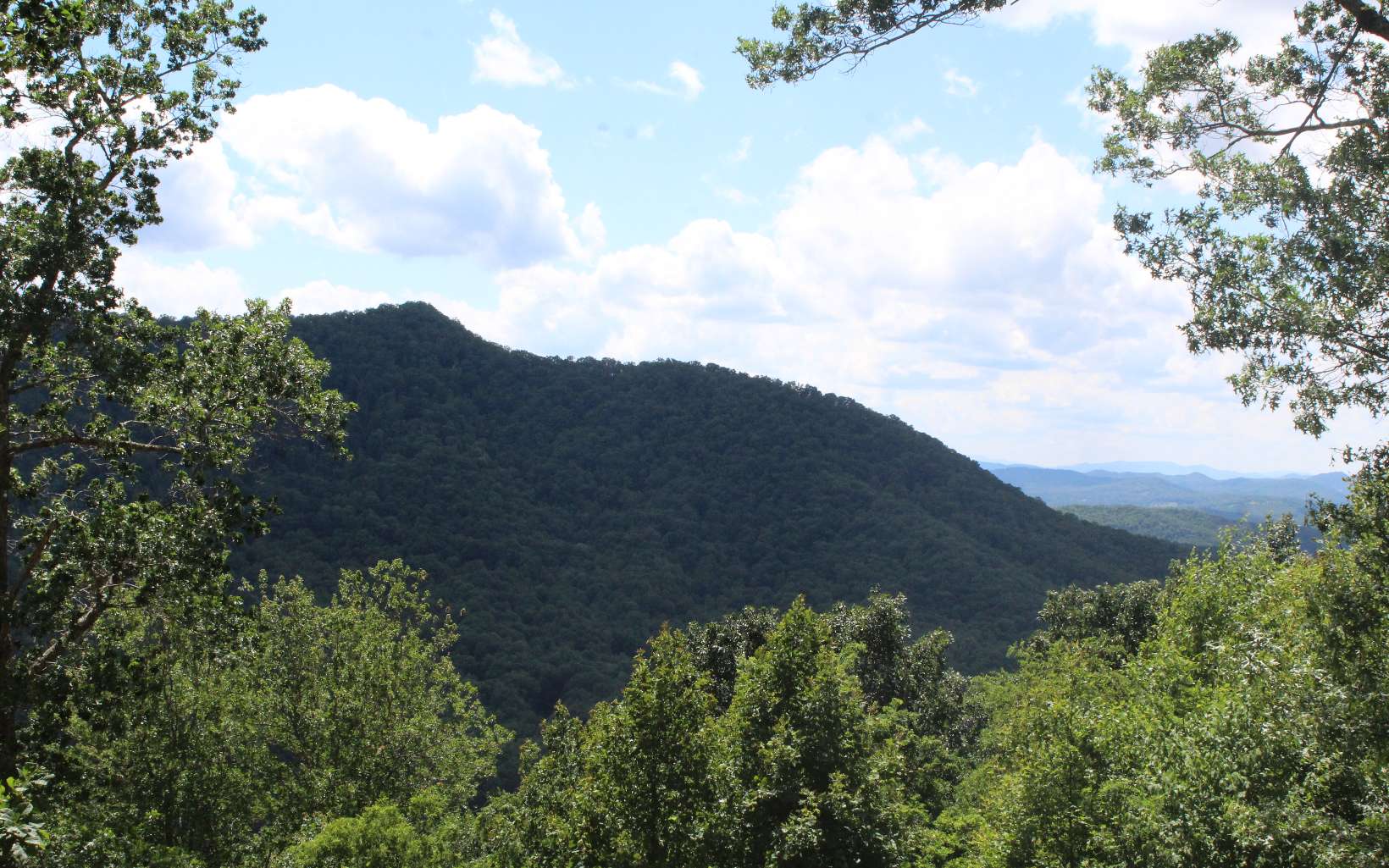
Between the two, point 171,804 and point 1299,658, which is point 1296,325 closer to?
point 1299,658

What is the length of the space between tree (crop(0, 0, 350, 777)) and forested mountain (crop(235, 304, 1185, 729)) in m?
40.8

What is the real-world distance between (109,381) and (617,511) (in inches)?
2952

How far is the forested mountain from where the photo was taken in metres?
58.7

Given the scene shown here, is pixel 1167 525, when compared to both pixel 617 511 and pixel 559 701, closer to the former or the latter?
pixel 617 511

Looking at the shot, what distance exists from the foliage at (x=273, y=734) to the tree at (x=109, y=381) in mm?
1116

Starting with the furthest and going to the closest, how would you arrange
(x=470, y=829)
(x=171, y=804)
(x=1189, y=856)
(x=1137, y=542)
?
(x=1137, y=542) < (x=470, y=829) < (x=171, y=804) < (x=1189, y=856)

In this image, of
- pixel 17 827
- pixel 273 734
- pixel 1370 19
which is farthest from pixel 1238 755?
pixel 273 734

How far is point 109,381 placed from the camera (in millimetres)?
9133

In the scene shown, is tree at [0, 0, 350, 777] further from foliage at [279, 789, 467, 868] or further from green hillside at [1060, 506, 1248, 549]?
green hillside at [1060, 506, 1248, 549]

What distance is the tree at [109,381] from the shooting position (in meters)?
8.56

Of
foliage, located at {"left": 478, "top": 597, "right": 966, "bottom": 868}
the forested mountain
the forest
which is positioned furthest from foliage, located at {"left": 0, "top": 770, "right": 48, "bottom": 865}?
the forested mountain

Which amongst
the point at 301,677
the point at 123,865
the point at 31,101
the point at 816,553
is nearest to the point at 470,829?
the point at 301,677

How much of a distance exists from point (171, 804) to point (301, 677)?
4.31m

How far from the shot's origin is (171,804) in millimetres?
15422
